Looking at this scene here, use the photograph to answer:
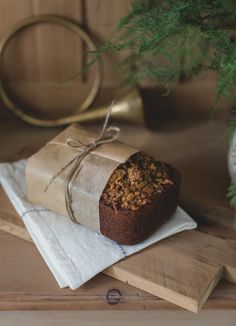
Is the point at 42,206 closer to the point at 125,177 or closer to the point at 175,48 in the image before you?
the point at 125,177

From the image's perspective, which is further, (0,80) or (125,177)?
(0,80)

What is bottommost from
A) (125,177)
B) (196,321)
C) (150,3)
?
(196,321)

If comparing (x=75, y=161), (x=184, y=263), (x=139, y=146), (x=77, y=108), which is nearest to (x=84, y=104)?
(x=77, y=108)

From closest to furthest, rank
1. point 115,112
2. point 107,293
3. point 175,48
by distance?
point 107,293 → point 175,48 → point 115,112

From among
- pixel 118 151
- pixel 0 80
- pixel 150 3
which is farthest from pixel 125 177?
pixel 0 80

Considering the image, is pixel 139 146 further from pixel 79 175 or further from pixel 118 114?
pixel 79 175
